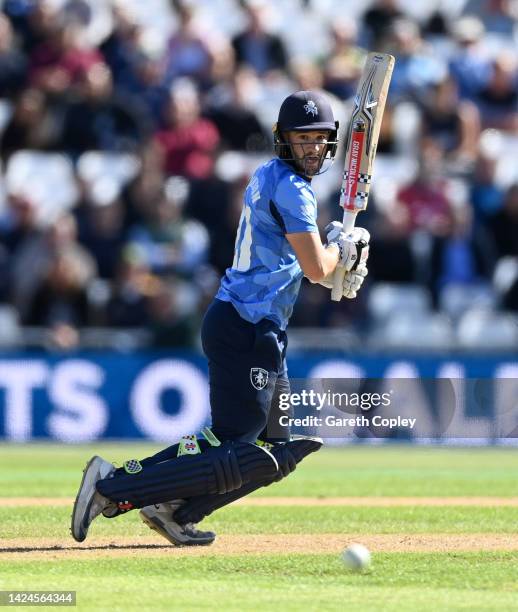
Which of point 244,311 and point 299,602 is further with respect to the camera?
point 244,311

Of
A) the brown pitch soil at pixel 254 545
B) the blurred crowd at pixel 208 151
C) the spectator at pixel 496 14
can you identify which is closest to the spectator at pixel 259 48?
the blurred crowd at pixel 208 151

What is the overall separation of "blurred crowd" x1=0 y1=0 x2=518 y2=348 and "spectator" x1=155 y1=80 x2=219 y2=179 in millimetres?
23

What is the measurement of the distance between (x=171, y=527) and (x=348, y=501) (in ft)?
8.70

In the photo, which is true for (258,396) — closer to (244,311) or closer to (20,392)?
(244,311)

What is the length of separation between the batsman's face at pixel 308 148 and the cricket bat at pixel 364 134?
374 mm

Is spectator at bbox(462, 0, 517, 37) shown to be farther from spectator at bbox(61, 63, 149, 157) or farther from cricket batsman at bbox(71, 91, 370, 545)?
cricket batsman at bbox(71, 91, 370, 545)

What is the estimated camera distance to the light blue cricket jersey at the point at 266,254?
666cm

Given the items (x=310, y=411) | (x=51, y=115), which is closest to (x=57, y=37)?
(x=51, y=115)

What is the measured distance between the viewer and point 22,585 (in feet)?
18.7

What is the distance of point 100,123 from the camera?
16375 millimetres

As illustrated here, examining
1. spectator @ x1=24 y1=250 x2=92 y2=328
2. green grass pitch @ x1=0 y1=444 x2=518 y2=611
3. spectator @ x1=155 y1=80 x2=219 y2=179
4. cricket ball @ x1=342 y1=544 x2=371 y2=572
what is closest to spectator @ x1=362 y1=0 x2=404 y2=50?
spectator @ x1=155 y1=80 x2=219 y2=179

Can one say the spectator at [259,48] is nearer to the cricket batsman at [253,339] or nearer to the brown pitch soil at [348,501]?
the brown pitch soil at [348,501]

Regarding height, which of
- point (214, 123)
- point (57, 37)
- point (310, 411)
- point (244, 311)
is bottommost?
point (310, 411)

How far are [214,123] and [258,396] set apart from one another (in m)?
10.1
